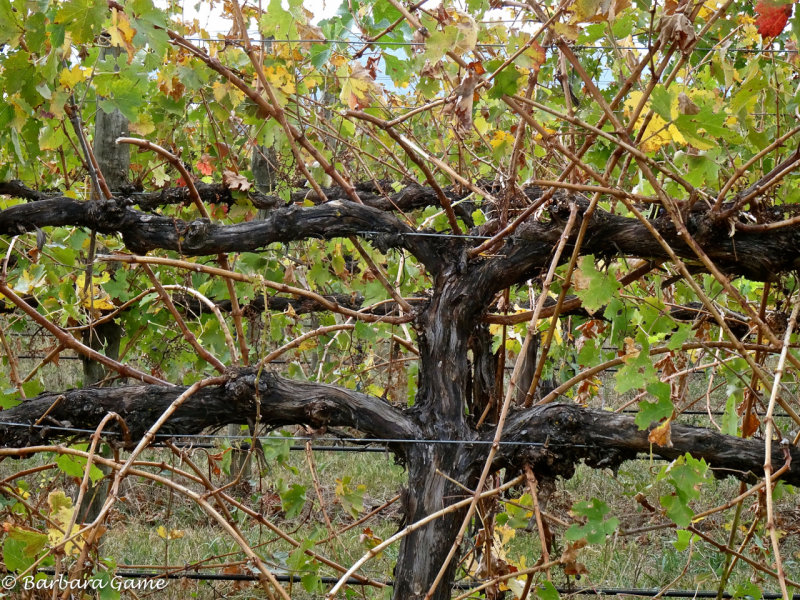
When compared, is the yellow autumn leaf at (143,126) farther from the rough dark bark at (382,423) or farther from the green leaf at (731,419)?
the green leaf at (731,419)

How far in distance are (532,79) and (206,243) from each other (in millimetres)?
734

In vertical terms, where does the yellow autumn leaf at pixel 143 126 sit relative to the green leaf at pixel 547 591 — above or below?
above

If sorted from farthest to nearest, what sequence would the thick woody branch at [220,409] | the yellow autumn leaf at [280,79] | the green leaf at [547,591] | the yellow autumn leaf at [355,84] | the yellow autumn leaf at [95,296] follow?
the yellow autumn leaf at [95,296] < the yellow autumn leaf at [280,79] < the yellow autumn leaf at [355,84] < the thick woody branch at [220,409] < the green leaf at [547,591]

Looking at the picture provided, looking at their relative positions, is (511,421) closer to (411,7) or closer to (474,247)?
(474,247)

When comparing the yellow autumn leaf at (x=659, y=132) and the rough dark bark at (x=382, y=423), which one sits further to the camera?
the rough dark bark at (x=382, y=423)

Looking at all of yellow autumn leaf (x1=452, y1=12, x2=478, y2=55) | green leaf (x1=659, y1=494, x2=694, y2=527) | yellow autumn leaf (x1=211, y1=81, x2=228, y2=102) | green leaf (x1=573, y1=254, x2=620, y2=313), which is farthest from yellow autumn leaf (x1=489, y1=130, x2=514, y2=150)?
green leaf (x1=659, y1=494, x2=694, y2=527)

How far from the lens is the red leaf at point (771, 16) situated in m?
1.16

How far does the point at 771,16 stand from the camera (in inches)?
46.3

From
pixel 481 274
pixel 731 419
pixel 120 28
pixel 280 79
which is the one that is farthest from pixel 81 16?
pixel 731 419

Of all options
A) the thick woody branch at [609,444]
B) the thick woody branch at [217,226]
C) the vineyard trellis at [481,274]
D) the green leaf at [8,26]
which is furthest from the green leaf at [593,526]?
the green leaf at [8,26]

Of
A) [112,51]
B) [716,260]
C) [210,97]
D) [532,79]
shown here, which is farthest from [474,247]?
[112,51]

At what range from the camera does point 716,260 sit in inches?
53.1

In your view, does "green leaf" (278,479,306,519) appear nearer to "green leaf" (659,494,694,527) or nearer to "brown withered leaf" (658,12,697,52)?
"green leaf" (659,494,694,527)

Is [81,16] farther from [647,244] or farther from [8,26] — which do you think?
[647,244]
